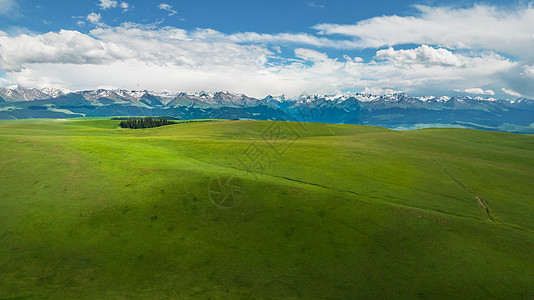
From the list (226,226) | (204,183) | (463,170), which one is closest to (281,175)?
(204,183)

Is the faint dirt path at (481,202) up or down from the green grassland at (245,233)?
down

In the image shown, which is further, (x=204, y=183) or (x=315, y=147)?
(x=315, y=147)

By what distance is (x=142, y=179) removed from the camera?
31.2 metres

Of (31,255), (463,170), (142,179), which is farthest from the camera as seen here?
(463,170)

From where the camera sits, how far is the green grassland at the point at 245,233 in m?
16.4

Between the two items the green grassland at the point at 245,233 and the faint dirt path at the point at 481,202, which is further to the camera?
the faint dirt path at the point at 481,202

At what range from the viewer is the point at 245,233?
22078 millimetres

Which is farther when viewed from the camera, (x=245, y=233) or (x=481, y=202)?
(x=481, y=202)

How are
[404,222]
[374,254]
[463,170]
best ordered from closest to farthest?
[374,254] → [404,222] → [463,170]

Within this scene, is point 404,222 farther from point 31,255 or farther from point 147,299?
point 31,255

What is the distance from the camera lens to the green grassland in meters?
16.4

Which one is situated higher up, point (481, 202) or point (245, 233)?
point (245, 233)

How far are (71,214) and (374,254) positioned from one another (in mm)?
27332

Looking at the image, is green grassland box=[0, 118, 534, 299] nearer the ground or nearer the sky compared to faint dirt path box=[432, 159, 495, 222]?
nearer the sky
